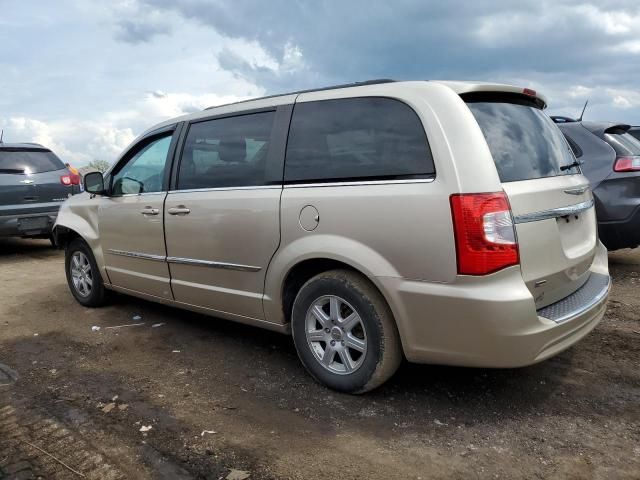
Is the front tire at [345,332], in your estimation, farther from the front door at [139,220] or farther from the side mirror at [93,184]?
the side mirror at [93,184]

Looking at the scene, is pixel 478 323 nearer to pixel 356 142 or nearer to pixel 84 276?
pixel 356 142

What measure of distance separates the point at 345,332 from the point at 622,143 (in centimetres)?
396

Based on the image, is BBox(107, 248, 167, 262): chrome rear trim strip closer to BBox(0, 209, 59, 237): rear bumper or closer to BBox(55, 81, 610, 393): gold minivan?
BBox(55, 81, 610, 393): gold minivan

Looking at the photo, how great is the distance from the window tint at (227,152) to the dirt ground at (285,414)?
1.30m

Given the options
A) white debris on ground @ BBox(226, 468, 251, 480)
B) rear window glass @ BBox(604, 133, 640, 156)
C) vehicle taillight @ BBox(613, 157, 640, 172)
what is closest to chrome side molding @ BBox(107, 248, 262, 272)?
white debris on ground @ BBox(226, 468, 251, 480)

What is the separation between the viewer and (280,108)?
139 inches

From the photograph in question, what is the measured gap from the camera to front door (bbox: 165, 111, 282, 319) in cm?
346

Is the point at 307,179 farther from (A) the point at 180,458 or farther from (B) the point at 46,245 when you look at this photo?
(B) the point at 46,245

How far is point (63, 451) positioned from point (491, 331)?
2.21 metres

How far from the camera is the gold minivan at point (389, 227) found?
2629 millimetres

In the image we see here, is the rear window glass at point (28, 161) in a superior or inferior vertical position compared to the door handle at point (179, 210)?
superior

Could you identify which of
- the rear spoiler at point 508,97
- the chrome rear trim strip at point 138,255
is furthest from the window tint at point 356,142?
the chrome rear trim strip at point 138,255

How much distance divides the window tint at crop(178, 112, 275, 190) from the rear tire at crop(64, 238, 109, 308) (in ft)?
5.62

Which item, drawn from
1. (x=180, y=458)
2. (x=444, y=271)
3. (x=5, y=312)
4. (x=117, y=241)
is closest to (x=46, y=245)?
(x=5, y=312)
